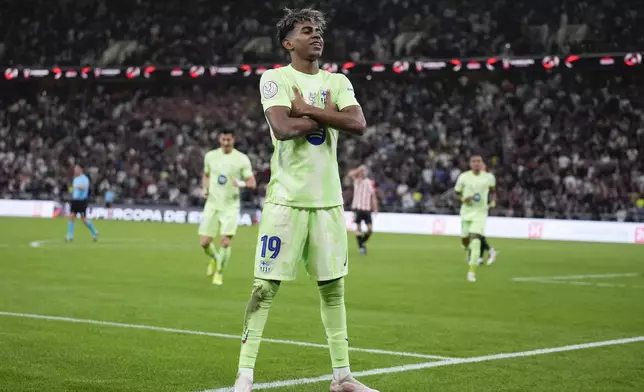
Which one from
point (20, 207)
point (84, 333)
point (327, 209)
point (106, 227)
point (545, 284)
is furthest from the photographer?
point (20, 207)

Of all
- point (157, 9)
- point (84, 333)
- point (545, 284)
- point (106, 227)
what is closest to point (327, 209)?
point (84, 333)

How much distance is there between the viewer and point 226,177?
16594mm

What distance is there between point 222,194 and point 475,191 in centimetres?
537

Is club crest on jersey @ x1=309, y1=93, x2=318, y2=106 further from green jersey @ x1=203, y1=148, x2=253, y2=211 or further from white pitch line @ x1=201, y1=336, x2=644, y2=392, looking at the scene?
green jersey @ x1=203, y1=148, x2=253, y2=211

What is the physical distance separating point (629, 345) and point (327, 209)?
461 cm

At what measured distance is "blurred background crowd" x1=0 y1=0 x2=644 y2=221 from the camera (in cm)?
3794

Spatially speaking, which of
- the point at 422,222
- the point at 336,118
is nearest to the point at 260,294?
the point at 336,118

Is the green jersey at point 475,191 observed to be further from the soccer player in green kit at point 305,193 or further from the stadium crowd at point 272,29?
the stadium crowd at point 272,29

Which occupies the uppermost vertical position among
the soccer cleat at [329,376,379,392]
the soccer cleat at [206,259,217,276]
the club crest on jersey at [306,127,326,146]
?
the club crest on jersey at [306,127,326,146]

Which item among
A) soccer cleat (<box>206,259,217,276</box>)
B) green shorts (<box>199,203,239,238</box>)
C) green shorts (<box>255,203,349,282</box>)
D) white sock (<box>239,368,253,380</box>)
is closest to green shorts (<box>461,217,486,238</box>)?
green shorts (<box>199,203,239,238</box>)

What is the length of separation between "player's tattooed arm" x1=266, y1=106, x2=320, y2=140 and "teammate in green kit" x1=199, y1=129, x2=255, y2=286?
32.5ft

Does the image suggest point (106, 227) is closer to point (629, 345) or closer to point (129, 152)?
point (129, 152)

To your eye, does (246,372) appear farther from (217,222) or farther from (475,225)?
(475,225)

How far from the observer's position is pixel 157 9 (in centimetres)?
4903
